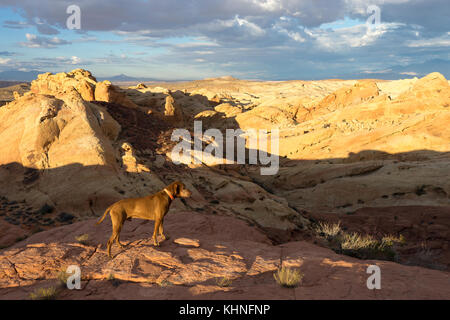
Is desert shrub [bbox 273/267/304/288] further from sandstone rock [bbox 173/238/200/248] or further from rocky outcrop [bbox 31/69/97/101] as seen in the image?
rocky outcrop [bbox 31/69/97/101]

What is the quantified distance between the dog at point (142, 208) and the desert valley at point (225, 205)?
72 cm

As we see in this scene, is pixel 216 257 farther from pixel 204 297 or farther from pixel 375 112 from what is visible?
pixel 375 112

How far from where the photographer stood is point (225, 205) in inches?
723

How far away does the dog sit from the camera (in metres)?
7.21

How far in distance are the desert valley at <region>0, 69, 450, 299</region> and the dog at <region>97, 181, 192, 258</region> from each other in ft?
2.37

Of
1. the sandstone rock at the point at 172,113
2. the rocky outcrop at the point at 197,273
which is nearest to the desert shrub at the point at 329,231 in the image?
the rocky outcrop at the point at 197,273

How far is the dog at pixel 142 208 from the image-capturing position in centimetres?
721

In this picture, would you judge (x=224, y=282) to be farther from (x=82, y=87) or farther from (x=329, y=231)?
(x=82, y=87)

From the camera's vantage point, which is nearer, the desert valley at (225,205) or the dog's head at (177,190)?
the desert valley at (225,205)

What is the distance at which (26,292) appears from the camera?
5.73m

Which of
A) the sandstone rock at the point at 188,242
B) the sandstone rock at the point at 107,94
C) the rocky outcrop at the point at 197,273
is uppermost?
the sandstone rock at the point at 107,94

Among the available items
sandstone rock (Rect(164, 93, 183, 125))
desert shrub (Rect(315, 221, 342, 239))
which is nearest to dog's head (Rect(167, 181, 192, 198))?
desert shrub (Rect(315, 221, 342, 239))

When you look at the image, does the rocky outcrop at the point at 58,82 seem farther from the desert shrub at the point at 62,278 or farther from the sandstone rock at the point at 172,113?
the desert shrub at the point at 62,278
